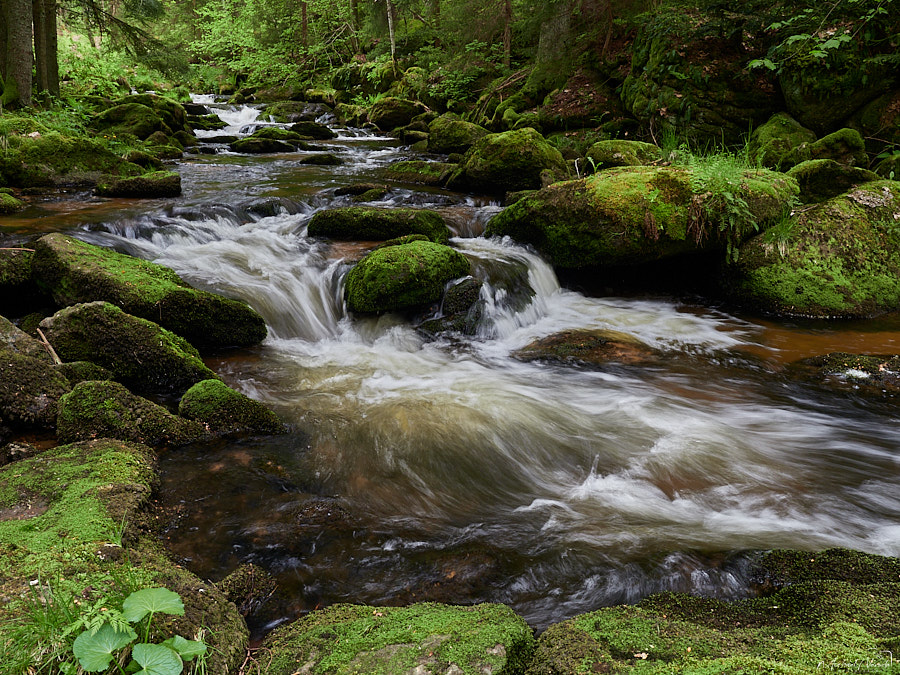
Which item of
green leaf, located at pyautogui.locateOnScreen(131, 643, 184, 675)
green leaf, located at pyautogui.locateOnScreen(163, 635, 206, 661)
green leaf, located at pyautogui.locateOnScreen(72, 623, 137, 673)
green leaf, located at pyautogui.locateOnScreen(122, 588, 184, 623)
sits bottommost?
green leaf, located at pyautogui.locateOnScreen(163, 635, 206, 661)

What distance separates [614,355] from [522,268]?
2.28 metres

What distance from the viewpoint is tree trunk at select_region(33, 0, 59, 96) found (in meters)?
13.9

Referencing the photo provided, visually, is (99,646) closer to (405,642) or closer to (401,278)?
(405,642)

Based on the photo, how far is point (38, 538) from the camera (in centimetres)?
237

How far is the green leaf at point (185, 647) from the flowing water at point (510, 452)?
686mm

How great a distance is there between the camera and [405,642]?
2.00 metres

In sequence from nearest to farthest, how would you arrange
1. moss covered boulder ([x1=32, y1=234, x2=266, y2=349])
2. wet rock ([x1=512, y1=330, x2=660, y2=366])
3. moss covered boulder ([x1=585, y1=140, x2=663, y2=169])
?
moss covered boulder ([x1=32, y1=234, x2=266, y2=349]) < wet rock ([x1=512, y1=330, x2=660, y2=366]) < moss covered boulder ([x1=585, y1=140, x2=663, y2=169])

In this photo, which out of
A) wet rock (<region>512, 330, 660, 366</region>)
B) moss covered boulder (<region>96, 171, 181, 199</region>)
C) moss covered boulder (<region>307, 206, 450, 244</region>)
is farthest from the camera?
moss covered boulder (<region>96, 171, 181, 199</region>)

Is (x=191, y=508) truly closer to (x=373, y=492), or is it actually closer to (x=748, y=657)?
Answer: (x=373, y=492)

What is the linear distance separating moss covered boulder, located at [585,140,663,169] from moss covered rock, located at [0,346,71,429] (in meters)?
9.31

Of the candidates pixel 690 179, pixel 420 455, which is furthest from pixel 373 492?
pixel 690 179

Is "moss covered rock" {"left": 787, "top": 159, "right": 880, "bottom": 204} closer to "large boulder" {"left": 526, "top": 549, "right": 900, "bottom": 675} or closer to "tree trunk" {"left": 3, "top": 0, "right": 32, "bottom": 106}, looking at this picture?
"large boulder" {"left": 526, "top": 549, "right": 900, "bottom": 675}

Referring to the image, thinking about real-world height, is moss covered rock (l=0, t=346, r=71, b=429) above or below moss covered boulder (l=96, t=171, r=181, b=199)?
below

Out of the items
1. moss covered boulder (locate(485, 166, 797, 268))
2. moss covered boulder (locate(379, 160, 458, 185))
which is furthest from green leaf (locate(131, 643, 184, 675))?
moss covered boulder (locate(379, 160, 458, 185))
